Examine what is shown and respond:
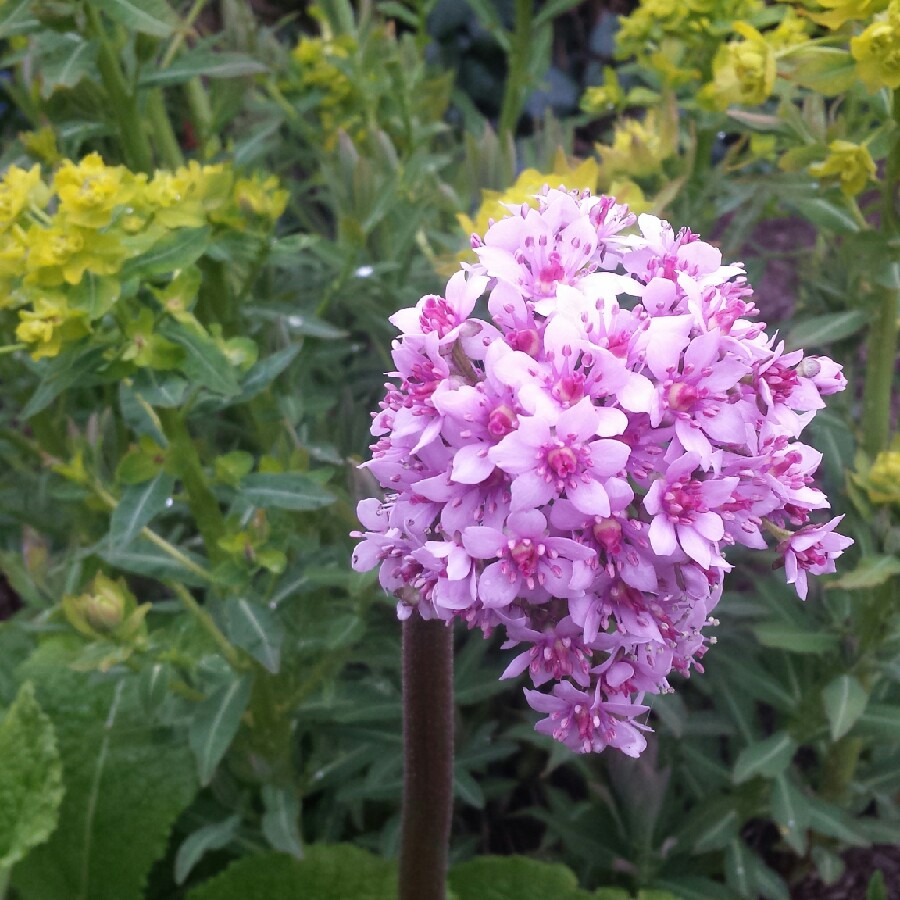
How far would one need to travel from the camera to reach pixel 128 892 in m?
2.00

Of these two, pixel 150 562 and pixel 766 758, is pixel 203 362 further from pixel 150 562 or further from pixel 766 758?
pixel 766 758

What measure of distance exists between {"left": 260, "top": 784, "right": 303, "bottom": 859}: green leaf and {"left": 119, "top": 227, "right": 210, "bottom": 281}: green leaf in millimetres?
1010

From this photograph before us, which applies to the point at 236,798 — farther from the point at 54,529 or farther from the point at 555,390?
the point at 555,390

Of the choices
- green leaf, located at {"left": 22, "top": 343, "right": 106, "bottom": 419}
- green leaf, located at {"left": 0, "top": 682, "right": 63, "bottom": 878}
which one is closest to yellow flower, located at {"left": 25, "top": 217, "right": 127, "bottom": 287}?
green leaf, located at {"left": 22, "top": 343, "right": 106, "bottom": 419}

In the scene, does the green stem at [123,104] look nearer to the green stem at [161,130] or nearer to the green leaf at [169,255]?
the green stem at [161,130]

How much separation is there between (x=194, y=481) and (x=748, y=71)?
1.12m

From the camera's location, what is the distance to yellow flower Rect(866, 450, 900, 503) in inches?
67.1

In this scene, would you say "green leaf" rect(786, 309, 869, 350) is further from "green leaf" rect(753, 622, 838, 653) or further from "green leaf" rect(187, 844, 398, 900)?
"green leaf" rect(187, 844, 398, 900)

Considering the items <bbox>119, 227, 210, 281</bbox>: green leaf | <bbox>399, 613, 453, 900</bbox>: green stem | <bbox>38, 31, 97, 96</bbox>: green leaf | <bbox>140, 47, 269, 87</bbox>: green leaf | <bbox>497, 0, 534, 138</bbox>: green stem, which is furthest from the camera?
<bbox>497, 0, 534, 138</bbox>: green stem

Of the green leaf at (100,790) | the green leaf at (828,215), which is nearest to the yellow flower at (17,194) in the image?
the green leaf at (100,790)

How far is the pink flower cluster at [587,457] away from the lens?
0.85 m

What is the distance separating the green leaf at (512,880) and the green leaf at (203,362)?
0.99 metres

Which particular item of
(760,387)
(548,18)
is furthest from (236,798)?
(548,18)

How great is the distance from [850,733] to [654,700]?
44 cm
